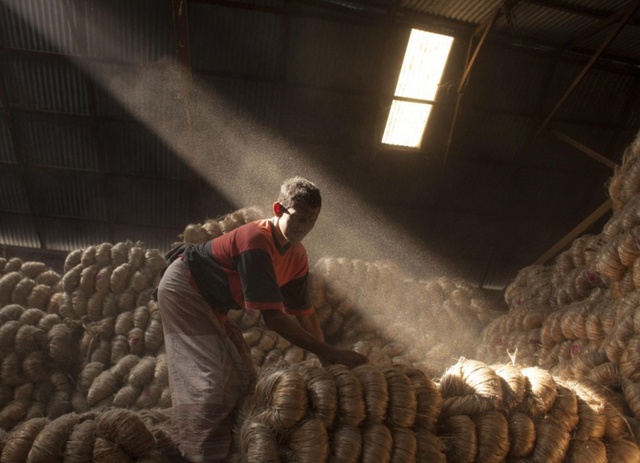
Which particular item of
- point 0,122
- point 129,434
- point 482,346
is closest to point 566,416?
point 129,434

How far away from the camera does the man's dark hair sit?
2.73 m

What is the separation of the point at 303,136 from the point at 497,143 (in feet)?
11.2

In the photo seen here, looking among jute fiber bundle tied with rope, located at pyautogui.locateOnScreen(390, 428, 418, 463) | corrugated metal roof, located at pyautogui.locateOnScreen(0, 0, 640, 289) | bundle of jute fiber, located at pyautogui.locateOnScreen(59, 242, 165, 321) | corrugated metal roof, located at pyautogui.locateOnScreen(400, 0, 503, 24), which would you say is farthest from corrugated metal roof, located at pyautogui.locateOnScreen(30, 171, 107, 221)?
jute fiber bundle tied with rope, located at pyautogui.locateOnScreen(390, 428, 418, 463)

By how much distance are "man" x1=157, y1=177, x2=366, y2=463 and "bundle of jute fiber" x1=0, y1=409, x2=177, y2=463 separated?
34 cm

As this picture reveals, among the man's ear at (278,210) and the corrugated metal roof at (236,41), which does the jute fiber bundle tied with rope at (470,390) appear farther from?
the corrugated metal roof at (236,41)

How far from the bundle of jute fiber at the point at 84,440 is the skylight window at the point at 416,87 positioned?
6934 mm

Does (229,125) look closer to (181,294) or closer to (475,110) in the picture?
(475,110)

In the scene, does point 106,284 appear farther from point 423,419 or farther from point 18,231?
point 18,231

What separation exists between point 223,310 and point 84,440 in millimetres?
1048

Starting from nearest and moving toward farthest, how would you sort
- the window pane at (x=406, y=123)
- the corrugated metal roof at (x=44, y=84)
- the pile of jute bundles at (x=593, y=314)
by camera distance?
the pile of jute bundles at (x=593, y=314) < the corrugated metal roof at (x=44, y=84) < the window pane at (x=406, y=123)

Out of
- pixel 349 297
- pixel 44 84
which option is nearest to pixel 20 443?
pixel 349 297

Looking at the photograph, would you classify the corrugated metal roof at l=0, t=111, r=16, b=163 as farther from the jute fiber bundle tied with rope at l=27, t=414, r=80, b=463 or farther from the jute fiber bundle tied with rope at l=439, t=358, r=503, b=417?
the jute fiber bundle tied with rope at l=439, t=358, r=503, b=417

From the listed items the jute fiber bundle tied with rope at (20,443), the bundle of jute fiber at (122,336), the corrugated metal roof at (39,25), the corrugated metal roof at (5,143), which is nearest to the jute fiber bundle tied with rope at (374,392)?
the jute fiber bundle tied with rope at (20,443)

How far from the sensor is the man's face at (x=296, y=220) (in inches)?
108
